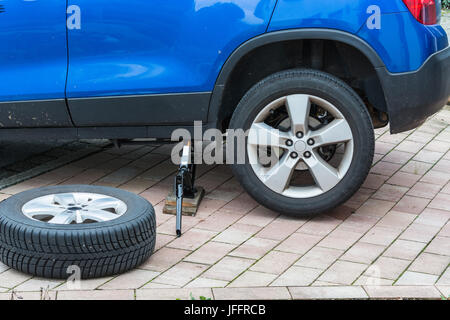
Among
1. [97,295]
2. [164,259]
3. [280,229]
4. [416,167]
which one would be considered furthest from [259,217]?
[416,167]

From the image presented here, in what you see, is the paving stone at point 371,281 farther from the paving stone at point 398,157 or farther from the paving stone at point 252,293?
the paving stone at point 398,157

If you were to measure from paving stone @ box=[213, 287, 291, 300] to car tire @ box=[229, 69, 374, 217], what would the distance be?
1.07 m

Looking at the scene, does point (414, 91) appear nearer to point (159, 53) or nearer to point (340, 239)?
point (340, 239)

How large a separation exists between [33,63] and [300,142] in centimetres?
171

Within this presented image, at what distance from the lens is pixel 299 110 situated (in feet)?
17.5

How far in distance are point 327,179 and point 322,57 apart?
77 cm

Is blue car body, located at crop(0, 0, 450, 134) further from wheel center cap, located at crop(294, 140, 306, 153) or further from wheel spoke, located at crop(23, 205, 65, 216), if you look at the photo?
wheel spoke, located at crop(23, 205, 65, 216)

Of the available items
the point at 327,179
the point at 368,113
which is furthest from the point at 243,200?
the point at 368,113

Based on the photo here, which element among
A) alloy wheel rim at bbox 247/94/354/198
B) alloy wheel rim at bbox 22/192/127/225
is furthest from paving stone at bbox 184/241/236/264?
alloy wheel rim at bbox 247/94/354/198

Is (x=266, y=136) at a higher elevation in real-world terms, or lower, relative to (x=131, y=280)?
higher

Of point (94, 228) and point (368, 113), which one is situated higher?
point (368, 113)

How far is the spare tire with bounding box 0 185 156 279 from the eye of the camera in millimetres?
4441

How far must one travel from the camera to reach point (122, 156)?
664 cm
